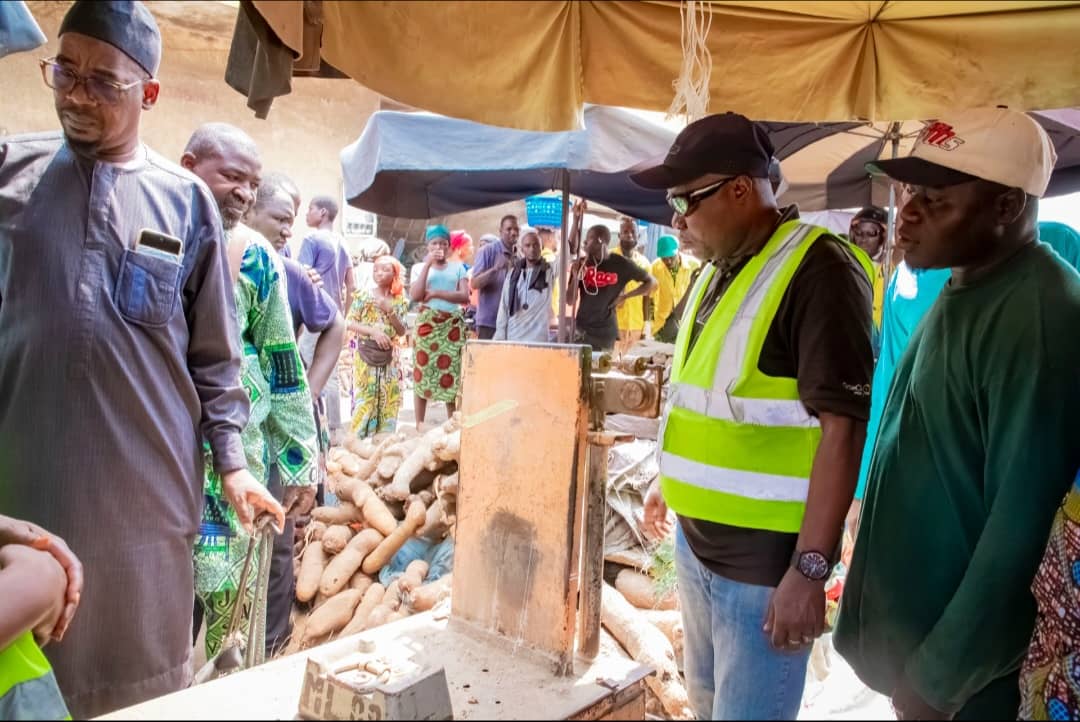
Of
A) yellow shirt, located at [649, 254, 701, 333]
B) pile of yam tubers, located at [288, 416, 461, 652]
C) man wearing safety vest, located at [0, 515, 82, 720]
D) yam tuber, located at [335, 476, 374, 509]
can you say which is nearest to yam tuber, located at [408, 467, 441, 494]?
pile of yam tubers, located at [288, 416, 461, 652]

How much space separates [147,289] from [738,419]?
1.53 meters

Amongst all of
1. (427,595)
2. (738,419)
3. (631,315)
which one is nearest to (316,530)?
(427,595)

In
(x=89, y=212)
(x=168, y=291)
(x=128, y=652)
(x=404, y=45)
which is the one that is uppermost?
(x=404, y=45)

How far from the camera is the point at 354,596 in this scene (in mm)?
4043

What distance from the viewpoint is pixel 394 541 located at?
4.36 meters

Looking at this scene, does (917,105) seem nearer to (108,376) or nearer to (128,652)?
(108,376)

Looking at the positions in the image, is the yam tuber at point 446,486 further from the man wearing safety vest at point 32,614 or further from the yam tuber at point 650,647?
the man wearing safety vest at point 32,614

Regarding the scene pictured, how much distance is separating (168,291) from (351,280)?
4554 millimetres

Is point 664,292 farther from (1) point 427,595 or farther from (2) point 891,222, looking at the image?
(1) point 427,595

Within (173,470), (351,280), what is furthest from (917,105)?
(351,280)

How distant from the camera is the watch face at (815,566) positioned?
5.39 ft

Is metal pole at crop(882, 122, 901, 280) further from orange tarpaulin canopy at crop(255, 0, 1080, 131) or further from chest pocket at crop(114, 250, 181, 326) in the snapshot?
chest pocket at crop(114, 250, 181, 326)

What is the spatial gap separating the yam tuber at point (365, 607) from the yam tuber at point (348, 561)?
18 cm

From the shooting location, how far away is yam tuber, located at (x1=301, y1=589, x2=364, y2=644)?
150 inches
